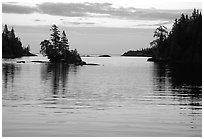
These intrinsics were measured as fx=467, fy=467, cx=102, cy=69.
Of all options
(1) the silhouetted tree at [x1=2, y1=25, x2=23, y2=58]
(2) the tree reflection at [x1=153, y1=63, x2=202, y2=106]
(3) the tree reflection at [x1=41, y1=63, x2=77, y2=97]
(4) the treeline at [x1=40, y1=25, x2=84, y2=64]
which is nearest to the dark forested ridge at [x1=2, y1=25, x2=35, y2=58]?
(1) the silhouetted tree at [x1=2, y1=25, x2=23, y2=58]

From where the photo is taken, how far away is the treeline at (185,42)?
113 m

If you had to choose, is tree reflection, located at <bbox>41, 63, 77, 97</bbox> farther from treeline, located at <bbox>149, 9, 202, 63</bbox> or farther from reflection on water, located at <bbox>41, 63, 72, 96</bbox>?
treeline, located at <bbox>149, 9, 202, 63</bbox>

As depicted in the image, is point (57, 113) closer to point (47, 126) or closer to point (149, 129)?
point (47, 126)

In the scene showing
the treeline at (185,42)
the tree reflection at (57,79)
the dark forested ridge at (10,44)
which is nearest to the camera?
the tree reflection at (57,79)

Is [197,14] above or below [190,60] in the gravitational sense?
above

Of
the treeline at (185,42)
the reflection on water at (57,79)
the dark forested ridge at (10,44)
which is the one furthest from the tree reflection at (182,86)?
the dark forested ridge at (10,44)

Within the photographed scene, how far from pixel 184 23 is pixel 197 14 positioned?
4.02m

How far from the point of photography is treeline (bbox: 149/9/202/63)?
112738mm

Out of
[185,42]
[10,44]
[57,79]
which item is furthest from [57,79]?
[10,44]

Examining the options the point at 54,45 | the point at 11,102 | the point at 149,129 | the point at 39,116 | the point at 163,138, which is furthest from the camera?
the point at 54,45

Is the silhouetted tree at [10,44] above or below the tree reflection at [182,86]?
above

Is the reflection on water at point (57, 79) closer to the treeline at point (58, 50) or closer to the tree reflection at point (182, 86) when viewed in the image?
the tree reflection at point (182, 86)

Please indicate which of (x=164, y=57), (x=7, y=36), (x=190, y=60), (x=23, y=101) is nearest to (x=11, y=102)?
(x=23, y=101)

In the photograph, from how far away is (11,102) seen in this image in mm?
22375
